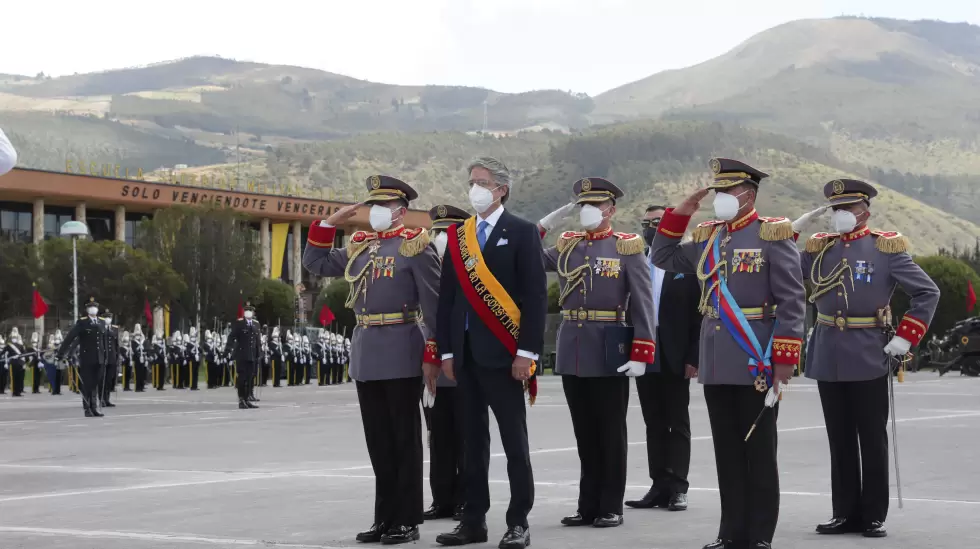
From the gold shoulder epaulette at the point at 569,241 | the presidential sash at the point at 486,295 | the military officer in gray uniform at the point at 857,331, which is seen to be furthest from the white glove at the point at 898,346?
the presidential sash at the point at 486,295

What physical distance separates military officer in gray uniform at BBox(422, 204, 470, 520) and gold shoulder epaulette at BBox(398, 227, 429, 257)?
830mm

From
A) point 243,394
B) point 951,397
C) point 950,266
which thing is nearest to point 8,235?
point 950,266

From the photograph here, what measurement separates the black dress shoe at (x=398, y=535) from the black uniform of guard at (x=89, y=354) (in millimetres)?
17851

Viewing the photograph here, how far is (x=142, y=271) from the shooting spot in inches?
2643

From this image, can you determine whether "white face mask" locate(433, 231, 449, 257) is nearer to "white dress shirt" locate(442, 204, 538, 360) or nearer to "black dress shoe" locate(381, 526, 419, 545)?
"white dress shirt" locate(442, 204, 538, 360)

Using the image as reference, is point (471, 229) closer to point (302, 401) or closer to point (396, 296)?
point (396, 296)

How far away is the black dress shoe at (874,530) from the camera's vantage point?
878 cm

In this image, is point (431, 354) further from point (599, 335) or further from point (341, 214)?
point (599, 335)

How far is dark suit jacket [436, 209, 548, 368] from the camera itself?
27.8ft

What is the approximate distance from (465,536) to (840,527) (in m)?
2.30

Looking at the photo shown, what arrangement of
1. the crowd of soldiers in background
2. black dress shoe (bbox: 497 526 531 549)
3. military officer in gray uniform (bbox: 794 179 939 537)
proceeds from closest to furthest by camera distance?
1. black dress shoe (bbox: 497 526 531 549)
2. military officer in gray uniform (bbox: 794 179 939 537)
3. the crowd of soldiers in background

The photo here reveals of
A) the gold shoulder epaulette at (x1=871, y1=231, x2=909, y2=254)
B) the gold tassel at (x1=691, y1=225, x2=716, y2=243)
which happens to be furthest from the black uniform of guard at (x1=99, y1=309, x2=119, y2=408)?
the gold tassel at (x1=691, y1=225, x2=716, y2=243)

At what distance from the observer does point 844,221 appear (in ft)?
30.5

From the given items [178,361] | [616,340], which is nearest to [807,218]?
[616,340]
